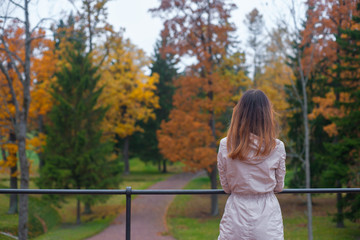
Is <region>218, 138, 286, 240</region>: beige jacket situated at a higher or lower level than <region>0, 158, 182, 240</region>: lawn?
higher

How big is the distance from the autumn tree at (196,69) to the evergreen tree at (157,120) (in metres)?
14.8

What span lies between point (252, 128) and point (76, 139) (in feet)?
55.1

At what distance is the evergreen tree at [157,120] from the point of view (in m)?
34.1

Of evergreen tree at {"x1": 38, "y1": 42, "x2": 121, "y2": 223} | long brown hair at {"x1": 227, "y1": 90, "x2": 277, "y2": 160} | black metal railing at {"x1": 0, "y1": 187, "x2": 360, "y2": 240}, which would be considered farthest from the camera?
evergreen tree at {"x1": 38, "y1": 42, "x2": 121, "y2": 223}

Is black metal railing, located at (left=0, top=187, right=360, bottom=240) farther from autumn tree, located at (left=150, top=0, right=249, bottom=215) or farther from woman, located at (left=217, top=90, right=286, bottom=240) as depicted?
autumn tree, located at (left=150, top=0, right=249, bottom=215)

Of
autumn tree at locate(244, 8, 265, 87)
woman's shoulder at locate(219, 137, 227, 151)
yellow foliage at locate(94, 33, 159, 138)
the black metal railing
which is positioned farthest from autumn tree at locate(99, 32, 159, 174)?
woman's shoulder at locate(219, 137, 227, 151)

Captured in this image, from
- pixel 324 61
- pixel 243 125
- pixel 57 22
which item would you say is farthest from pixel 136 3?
pixel 243 125

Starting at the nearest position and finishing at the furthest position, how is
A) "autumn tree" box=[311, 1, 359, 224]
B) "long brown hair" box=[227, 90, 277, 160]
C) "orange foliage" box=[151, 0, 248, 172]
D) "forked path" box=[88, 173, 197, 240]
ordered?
"long brown hair" box=[227, 90, 277, 160]
"forked path" box=[88, 173, 197, 240]
"autumn tree" box=[311, 1, 359, 224]
"orange foliage" box=[151, 0, 248, 172]

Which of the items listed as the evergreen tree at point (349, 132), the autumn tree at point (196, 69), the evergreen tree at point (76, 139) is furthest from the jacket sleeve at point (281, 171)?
the evergreen tree at point (76, 139)

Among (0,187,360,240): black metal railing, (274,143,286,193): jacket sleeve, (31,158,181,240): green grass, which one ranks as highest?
(274,143,286,193): jacket sleeve

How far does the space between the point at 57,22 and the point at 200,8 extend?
7.85 m

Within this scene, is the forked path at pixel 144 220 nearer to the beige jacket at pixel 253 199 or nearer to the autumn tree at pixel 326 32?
the beige jacket at pixel 253 199

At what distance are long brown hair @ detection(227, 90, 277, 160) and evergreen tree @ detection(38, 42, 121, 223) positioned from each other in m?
16.0

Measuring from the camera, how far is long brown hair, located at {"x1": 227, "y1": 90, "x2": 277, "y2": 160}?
212 centimetres
